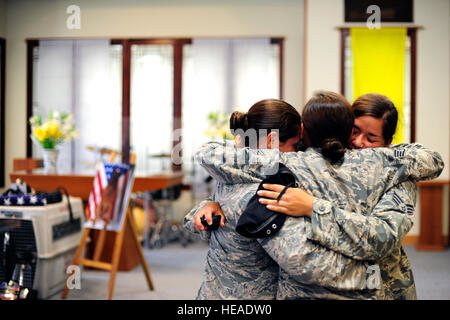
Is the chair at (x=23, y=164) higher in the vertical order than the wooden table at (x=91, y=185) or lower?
higher

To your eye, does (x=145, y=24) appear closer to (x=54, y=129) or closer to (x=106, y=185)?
(x=54, y=129)

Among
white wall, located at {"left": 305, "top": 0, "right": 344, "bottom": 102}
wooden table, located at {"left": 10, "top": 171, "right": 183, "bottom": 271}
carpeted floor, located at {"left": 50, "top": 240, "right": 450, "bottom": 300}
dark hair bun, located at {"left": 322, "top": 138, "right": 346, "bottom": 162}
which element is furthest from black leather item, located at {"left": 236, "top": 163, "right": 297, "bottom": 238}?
white wall, located at {"left": 305, "top": 0, "right": 344, "bottom": 102}

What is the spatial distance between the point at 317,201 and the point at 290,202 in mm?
77

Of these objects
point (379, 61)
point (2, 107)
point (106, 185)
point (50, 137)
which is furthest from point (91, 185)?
point (379, 61)

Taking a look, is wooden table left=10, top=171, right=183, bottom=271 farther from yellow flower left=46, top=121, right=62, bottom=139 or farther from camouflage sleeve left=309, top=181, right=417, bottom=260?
camouflage sleeve left=309, top=181, right=417, bottom=260

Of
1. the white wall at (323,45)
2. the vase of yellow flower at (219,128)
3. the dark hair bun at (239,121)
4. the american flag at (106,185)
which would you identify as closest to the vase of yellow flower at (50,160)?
the american flag at (106,185)

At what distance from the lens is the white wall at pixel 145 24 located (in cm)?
676

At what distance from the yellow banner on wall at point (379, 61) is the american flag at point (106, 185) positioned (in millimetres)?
3509

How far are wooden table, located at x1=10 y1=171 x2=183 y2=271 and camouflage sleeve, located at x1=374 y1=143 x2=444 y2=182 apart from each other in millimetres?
3096

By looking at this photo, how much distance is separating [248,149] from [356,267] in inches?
16.9

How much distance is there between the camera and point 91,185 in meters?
4.25

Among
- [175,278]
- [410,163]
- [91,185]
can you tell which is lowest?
[175,278]

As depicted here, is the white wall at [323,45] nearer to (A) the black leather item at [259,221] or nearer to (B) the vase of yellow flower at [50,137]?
(B) the vase of yellow flower at [50,137]

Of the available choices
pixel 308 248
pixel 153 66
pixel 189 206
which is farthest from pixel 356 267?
pixel 153 66
